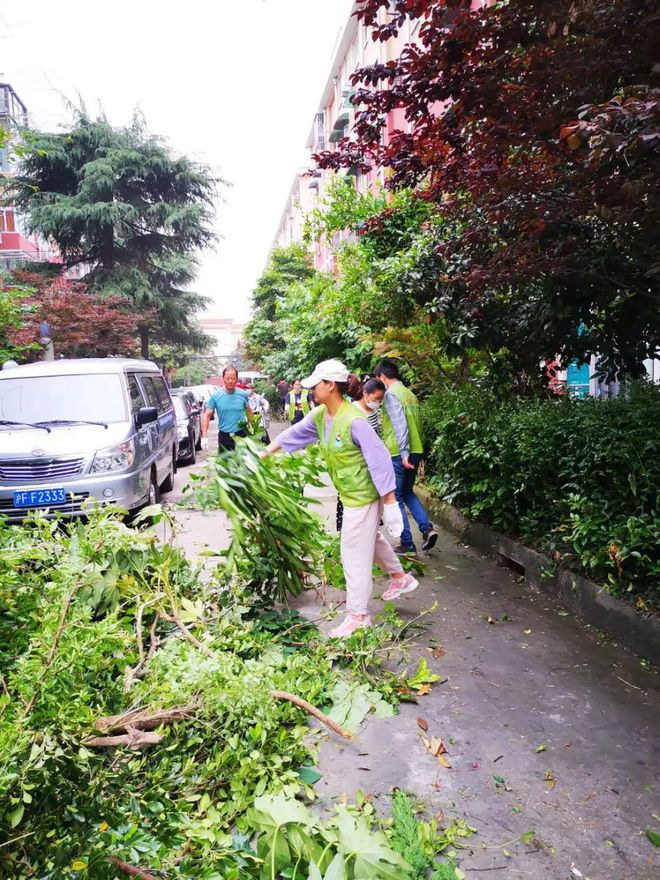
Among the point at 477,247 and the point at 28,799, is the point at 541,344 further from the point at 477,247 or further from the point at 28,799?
the point at 28,799

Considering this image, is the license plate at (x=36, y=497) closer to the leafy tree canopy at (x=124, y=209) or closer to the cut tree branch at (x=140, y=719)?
the cut tree branch at (x=140, y=719)

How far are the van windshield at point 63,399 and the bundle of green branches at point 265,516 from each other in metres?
3.80

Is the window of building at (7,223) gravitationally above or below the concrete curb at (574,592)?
above

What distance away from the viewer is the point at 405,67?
15.0 feet

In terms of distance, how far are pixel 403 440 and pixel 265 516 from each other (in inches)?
96.4

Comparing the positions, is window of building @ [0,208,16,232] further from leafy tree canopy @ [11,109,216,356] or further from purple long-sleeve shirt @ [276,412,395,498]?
purple long-sleeve shirt @ [276,412,395,498]

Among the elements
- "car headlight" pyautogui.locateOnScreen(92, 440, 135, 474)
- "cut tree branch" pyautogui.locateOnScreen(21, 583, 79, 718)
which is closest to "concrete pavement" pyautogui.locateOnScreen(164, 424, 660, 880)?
"cut tree branch" pyautogui.locateOnScreen(21, 583, 79, 718)

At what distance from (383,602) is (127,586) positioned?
2.36 m

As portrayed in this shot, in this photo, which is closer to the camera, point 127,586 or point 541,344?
point 127,586

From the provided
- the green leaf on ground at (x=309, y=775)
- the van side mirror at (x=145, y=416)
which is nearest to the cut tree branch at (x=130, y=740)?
the green leaf on ground at (x=309, y=775)

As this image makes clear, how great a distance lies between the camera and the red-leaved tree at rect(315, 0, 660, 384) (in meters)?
3.75

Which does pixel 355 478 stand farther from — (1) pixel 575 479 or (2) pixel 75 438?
(2) pixel 75 438

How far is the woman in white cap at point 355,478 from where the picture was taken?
4.57 m

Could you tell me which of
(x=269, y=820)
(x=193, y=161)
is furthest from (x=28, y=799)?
(x=193, y=161)
